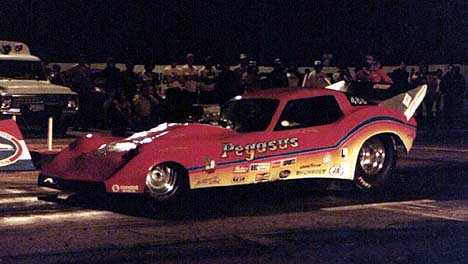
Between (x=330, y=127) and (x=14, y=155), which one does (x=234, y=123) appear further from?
(x=14, y=155)

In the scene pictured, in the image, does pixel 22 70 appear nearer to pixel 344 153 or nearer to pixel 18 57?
pixel 18 57

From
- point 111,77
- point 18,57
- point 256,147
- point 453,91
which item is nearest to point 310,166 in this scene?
point 256,147

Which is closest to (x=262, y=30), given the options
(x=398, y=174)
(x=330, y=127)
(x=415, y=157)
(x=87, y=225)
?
(x=415, y=157)

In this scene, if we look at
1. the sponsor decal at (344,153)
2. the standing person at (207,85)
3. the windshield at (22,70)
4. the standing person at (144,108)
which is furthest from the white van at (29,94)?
the sponsor decal at (344,153)

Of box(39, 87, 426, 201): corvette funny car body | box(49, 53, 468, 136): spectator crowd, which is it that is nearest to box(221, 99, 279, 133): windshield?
box(39, 87, 426, 201): corvette funny car body

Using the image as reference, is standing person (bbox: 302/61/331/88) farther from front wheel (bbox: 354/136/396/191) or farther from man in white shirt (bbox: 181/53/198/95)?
front wheel (bbox: 354/136/396/191)

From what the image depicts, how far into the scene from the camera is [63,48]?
145 ft

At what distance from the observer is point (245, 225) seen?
10.3 metres

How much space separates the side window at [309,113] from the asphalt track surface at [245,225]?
0.77 m

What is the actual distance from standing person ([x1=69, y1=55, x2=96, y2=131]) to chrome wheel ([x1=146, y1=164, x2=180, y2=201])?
37.3ft

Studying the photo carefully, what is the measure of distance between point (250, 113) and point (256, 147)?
2.52 ft

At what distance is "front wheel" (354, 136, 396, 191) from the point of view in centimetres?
1297

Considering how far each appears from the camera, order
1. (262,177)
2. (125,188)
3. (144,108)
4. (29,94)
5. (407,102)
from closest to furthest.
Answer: (125,188), (262,177), (407,102), (144,108), (29,94)

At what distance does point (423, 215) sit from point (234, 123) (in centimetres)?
265
